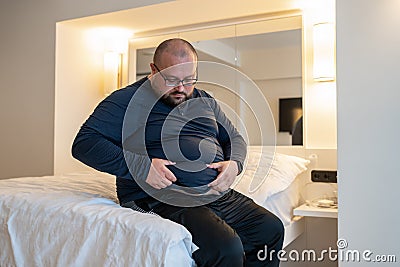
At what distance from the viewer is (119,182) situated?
163cm

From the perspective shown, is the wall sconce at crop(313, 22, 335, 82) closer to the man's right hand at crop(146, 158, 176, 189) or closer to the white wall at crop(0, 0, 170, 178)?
the man's right hand at crop(146, 158, 176, 189)

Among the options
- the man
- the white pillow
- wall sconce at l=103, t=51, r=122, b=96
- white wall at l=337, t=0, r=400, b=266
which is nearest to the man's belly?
the man

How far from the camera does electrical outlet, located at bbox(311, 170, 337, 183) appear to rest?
2363 mm

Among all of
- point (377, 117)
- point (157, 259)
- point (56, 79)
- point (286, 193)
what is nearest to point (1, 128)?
point (56, 79)

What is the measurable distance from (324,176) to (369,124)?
2.04ft

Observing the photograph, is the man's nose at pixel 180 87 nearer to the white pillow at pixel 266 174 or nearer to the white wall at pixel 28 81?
the white pillow at pixel 266 174

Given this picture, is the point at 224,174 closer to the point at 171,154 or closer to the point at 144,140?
the point at 171,154

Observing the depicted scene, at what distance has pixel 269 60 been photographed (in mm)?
2645

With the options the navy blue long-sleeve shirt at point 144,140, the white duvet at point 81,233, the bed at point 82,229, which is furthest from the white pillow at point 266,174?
the white duvet at point 81,233

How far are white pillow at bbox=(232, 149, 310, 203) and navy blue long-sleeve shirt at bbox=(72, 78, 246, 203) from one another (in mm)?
253

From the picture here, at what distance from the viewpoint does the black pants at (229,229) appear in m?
1.30

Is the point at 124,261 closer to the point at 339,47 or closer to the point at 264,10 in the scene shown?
the point at 339,47

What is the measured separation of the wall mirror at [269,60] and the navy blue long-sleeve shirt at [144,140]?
77cm

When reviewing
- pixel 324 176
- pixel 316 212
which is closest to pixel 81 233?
pixel 316 212
